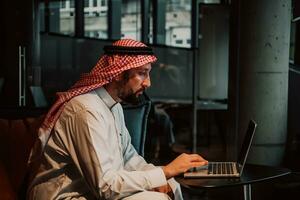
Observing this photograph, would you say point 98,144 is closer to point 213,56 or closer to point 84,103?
point 84,103

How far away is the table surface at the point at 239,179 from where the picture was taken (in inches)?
85.6

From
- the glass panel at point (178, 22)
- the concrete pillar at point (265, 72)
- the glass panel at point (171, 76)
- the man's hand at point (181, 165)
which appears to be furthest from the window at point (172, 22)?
the man's hand at point (181, 165)

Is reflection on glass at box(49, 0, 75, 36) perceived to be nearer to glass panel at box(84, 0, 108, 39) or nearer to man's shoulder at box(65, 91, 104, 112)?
glass panel at box(84, 0, 108, 39)

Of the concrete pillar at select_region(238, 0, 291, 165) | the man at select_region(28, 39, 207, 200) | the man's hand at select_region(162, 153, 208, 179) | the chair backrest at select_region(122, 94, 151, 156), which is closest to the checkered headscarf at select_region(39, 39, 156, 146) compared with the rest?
the man at select_region(28, 39, 207, 200)

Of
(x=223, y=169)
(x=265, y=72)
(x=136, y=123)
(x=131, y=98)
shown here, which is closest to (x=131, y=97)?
(x=131, y=98)

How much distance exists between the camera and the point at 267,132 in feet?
14.6

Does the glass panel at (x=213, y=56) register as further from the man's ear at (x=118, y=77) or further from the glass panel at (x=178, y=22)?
the glass panel at (x=178, y=22)

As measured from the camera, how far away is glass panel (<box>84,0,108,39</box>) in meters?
9.49

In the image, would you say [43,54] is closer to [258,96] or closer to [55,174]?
[258,96]

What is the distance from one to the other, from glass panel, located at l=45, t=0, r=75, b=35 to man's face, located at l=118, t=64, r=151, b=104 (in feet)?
23.7

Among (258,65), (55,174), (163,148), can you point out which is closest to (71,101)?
(55,174)

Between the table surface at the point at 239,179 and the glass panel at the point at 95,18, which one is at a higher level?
the glass panel at the point at 95,18

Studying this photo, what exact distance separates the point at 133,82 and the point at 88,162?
435 mm

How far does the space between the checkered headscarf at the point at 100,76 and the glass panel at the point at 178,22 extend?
7.23 meters
